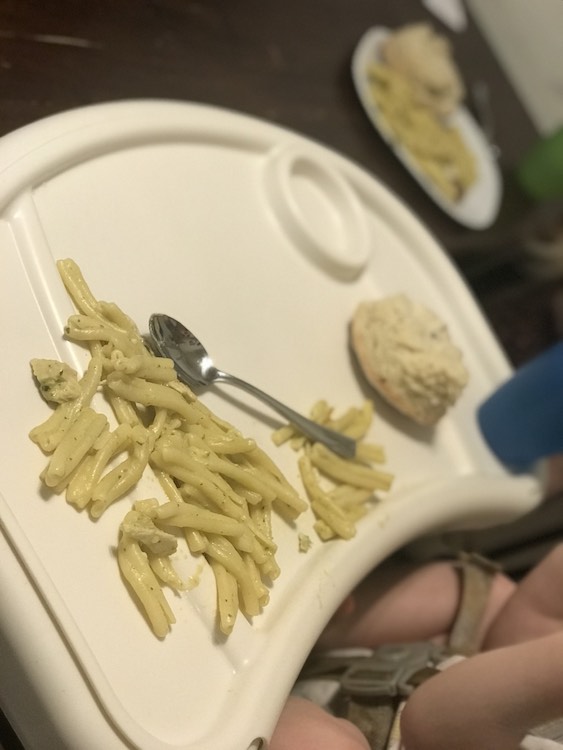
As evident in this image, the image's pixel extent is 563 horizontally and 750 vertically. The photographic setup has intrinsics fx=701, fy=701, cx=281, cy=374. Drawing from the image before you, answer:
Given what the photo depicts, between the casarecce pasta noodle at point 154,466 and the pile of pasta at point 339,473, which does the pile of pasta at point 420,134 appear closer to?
the pile of pasta at point 339,473

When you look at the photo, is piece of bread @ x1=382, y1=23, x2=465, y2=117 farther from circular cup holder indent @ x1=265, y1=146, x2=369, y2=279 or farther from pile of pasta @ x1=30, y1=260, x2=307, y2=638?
pile of pasta @ x1=30, y1=260, x2=307, y2=638

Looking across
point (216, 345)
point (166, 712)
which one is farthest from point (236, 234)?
point (166, 712)

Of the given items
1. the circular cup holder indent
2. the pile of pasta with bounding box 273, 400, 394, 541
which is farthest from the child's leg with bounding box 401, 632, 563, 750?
the circular cup holder indent

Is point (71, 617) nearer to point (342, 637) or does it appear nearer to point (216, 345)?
point (216, 345)

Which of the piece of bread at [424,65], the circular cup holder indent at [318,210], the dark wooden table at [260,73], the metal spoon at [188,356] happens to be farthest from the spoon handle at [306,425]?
the piece of bread at [424,65]

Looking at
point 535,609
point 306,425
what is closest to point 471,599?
point 535,609

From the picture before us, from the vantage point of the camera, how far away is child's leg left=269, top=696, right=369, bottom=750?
56cm

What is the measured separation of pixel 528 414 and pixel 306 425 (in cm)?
30

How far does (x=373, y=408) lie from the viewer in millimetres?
696

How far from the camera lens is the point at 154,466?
1.61ft

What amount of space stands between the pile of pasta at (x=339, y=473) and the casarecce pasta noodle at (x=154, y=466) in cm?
5

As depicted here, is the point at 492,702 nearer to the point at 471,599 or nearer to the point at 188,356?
the point at 471,599

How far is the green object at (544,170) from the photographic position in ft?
3.79

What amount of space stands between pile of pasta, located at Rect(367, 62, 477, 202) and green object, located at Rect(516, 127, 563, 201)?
0.51ft
